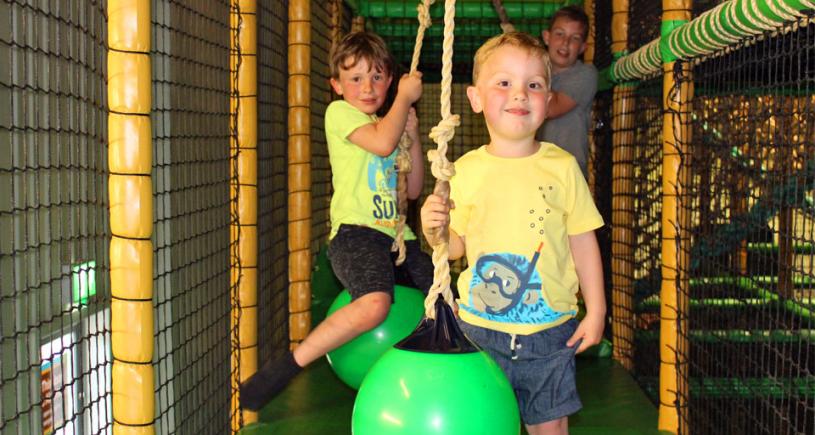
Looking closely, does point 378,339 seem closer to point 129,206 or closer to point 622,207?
point 129,206

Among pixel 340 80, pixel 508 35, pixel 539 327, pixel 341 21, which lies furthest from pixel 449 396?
pixel 341 21

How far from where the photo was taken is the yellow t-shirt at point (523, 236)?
217cm

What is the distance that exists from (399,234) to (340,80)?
81 cm

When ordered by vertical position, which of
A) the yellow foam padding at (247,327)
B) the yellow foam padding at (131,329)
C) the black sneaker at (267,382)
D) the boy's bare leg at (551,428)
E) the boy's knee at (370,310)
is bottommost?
the black sneaker at (267,382)

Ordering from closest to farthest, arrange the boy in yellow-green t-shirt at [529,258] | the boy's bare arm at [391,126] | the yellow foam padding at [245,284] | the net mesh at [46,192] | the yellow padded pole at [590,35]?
the boy in yellow-green t-shirt at [529,258] → the net mesh at [46,192] → the boy's bare arm at [391,126] → the yellow foam padding at [245,284] → the yellow padded pole at [590,35]

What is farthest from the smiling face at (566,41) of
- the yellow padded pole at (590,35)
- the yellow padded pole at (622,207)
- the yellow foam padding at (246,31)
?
the yellow foam padding at (246,31)

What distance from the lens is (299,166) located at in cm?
398

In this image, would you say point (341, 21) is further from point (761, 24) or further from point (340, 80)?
point (761, 24)

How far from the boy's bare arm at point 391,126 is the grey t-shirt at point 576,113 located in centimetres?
108

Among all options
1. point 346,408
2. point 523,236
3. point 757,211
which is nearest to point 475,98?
point 523,236

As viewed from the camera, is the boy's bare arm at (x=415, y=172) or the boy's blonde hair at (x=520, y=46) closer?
the boy's blonde hair at (x=520, y=46)

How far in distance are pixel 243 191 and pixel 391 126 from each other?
589 millimetres

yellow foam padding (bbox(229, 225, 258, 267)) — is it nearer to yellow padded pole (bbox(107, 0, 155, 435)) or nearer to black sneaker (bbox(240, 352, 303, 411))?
black sneaker (bbox(240, 352, 303, 411))

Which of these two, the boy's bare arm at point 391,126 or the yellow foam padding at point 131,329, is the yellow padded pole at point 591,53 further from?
the yellow foam padding at point 131,329
